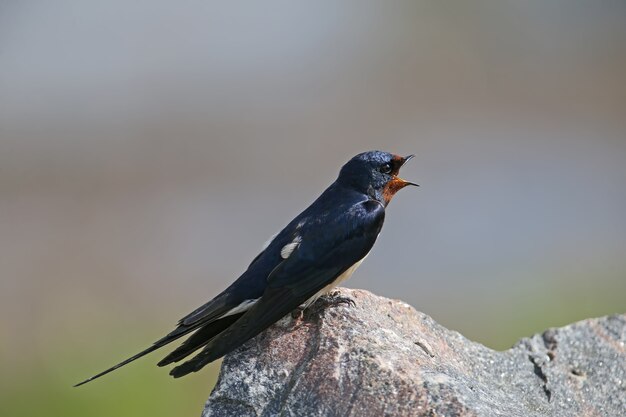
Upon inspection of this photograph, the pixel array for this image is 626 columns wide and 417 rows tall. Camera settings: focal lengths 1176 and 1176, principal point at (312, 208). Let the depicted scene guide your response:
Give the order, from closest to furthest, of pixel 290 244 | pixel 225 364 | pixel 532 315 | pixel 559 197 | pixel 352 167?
pixel 225 364, pixel 290 244, pixel 352 167, pixel 532 315, pixel 559 197

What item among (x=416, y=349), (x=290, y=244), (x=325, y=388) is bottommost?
(x=325, y=388)

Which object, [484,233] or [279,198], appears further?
[279,198]

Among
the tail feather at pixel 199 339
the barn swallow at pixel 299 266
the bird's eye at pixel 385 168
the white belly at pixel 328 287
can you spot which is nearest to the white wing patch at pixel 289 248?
the barn swallow at pixel 299 266

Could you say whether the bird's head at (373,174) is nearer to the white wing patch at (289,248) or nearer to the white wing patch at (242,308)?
the white wing patch at (289,248)

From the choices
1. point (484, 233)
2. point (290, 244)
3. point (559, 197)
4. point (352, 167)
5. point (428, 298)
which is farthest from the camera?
point (559, 197)

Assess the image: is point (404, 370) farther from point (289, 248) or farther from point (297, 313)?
point (289, 248)

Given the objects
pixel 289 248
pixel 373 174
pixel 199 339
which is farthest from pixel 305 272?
pixel 373 174

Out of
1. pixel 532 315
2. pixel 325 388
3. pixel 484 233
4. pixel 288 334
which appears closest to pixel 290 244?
pixel 288 334

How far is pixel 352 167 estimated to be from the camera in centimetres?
558

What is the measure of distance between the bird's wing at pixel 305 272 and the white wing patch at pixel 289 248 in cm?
2

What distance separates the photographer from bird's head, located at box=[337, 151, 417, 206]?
5562mm

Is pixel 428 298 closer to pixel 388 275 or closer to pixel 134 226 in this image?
pixel 388 275

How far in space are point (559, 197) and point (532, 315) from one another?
3.08 m

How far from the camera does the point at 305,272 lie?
5070 mm
